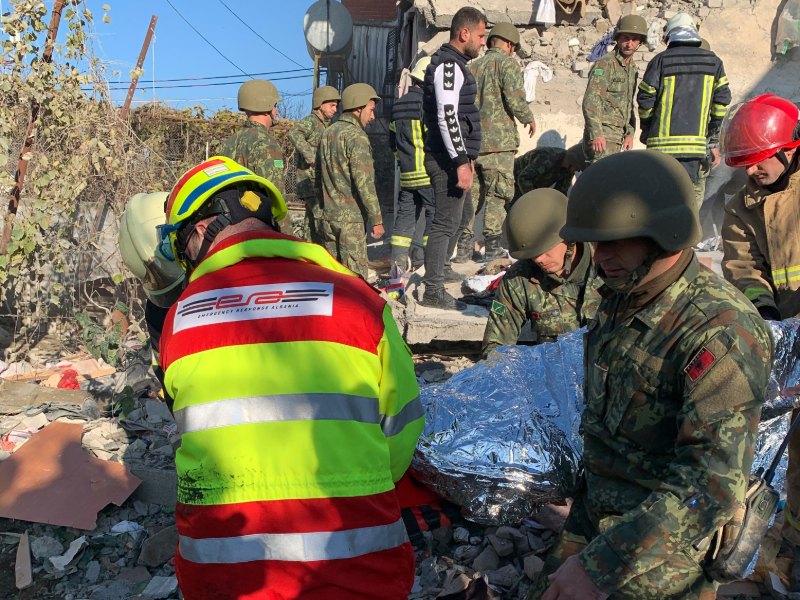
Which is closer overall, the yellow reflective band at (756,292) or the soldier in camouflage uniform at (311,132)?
the yellow reflective band at (756,292)

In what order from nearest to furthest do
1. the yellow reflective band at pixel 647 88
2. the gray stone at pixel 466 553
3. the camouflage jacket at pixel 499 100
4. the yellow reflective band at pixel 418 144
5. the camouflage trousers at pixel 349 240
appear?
the gray stone at pixel 466 553 → the yellow reflective band at pixel 647 88 → the yellow reflective band at pixel 418 144 → the camouflage jacket at pixel 499 100 → the camouflage trousers at pixel 349 240

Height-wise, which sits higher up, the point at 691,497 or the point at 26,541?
the point at 691,497

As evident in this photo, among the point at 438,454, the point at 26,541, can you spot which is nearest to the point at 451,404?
the point at 438,454

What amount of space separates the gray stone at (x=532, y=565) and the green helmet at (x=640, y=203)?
1675 millimetres

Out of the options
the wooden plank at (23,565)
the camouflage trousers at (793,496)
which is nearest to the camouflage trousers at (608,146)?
the camouflage trousers at (793,496)

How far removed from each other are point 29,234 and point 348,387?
16.0ft

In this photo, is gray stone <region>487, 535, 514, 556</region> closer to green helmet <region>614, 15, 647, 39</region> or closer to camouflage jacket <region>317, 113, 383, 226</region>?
camouflage jacket <region>317, 113, 383, 226</region>

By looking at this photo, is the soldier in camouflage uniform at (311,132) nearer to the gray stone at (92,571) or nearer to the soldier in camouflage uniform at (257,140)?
the soldier in camouflage uniform at (257,140)

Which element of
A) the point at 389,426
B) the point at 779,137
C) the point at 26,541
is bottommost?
the point at 26,541

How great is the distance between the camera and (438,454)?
2.87 metres

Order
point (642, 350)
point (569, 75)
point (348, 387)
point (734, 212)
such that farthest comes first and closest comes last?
point (569, 75)
point (734, 212)
point (642, 350)
point (348, 387)

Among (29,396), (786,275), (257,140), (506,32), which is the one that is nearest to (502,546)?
(786,275)

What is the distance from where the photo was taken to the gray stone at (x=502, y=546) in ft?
10.4

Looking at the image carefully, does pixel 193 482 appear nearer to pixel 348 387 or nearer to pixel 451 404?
pixel 348 387
